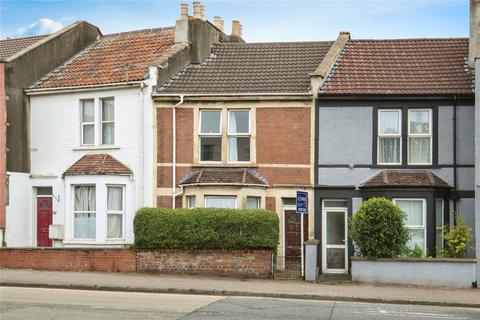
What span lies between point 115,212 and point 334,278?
337 inches

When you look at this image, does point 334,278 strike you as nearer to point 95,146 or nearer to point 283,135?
point 283,135

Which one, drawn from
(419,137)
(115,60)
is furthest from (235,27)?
(419,137)

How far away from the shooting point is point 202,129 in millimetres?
28594

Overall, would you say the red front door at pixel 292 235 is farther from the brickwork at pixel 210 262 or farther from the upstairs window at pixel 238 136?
the brickwork at pixel 210 262

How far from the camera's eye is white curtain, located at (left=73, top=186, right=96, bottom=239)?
94.8 feet

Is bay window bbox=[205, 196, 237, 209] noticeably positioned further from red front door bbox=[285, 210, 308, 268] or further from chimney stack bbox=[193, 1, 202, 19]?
chimney stack bbox=[193, 1, 202, 19]

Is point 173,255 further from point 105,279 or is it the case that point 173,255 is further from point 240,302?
point 240,302

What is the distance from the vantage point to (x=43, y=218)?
30469mm

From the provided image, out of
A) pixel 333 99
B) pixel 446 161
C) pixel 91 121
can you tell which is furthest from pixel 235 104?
pixel 446 161

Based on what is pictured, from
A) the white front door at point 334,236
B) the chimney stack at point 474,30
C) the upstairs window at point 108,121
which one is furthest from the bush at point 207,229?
the chimney stack at point 474,30

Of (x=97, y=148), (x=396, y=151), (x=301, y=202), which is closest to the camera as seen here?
(x=301, y=202)

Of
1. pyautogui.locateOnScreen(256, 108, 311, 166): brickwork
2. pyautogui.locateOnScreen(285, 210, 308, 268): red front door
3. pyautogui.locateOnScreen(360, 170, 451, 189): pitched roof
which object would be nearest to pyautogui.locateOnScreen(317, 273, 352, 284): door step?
pyautogui.locateOnScreen(285, 210, 308, 268): red front door

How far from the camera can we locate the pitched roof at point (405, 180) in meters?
26.2

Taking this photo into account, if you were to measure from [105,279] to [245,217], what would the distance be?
15.5ft
